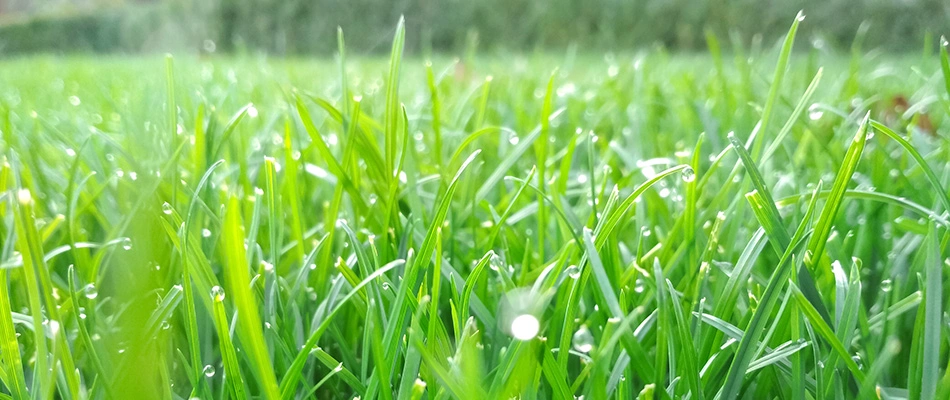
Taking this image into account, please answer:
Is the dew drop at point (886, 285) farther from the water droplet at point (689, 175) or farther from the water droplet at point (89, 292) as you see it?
the water droplet at point (89, 292)

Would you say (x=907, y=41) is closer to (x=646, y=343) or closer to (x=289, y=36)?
(x=646, y=343)

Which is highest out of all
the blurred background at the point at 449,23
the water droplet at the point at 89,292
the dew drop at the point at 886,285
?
the blurred background at the point at 449,23

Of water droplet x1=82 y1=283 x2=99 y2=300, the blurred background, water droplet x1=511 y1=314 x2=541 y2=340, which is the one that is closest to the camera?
water droplet x1=511 y1=314 x2=541 y2=340

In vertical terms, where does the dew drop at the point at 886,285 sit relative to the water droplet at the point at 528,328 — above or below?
below

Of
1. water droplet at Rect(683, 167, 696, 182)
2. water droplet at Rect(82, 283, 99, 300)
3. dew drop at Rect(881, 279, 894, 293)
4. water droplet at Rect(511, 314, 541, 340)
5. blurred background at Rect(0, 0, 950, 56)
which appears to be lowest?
water droplet at Rect(82, 283, 99, 300)

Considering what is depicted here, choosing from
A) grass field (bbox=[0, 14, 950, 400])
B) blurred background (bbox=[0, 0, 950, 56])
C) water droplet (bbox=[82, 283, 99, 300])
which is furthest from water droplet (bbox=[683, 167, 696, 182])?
blurred background (bbox=[0, 0, 950, 56])

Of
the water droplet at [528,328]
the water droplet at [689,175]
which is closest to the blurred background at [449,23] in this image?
the water droplet at [689,175]

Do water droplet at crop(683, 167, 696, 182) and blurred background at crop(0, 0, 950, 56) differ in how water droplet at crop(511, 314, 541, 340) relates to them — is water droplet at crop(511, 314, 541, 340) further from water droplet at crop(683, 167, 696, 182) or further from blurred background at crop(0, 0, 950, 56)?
blurred background at crop(0, 0, 950, 56)

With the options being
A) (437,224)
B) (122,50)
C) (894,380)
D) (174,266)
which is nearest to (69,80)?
(174,266)
